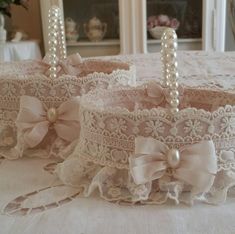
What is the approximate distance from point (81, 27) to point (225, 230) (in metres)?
2.26

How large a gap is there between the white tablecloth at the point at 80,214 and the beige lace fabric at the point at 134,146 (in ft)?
0.05

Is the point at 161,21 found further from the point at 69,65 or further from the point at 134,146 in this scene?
the point at 134,146

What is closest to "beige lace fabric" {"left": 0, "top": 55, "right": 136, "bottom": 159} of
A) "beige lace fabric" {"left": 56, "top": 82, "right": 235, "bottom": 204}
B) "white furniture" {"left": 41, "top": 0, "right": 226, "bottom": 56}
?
"beige lace fabric" {"left": 56, "top": 82, "right": 235, "bottom": 204}

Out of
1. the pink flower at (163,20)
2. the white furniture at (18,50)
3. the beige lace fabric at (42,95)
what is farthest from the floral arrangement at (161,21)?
the beige lace fabric at (42,95)

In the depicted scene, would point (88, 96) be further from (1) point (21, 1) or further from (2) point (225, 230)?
(1) point (21, 1)

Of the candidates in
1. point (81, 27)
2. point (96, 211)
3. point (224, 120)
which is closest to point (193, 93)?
point (224, 120)

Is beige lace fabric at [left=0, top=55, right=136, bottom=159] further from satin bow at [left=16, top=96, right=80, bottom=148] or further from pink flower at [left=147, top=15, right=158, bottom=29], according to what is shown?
pink flower at [left=147, top=15, right=158, bottom=29]

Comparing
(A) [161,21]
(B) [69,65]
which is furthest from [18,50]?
(B) [69,65]

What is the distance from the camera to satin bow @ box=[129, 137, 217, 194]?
0.43m

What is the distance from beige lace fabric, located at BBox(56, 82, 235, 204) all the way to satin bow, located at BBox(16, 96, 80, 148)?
9cm

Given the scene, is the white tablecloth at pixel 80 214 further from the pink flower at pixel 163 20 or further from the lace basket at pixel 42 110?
the pink flower at pixel 163 20

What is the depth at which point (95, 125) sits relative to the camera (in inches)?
18.7

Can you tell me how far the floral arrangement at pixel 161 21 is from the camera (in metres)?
2.41

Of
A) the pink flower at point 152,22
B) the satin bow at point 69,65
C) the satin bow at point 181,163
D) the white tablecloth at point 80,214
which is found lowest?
the white tablecloth at point 80,214
